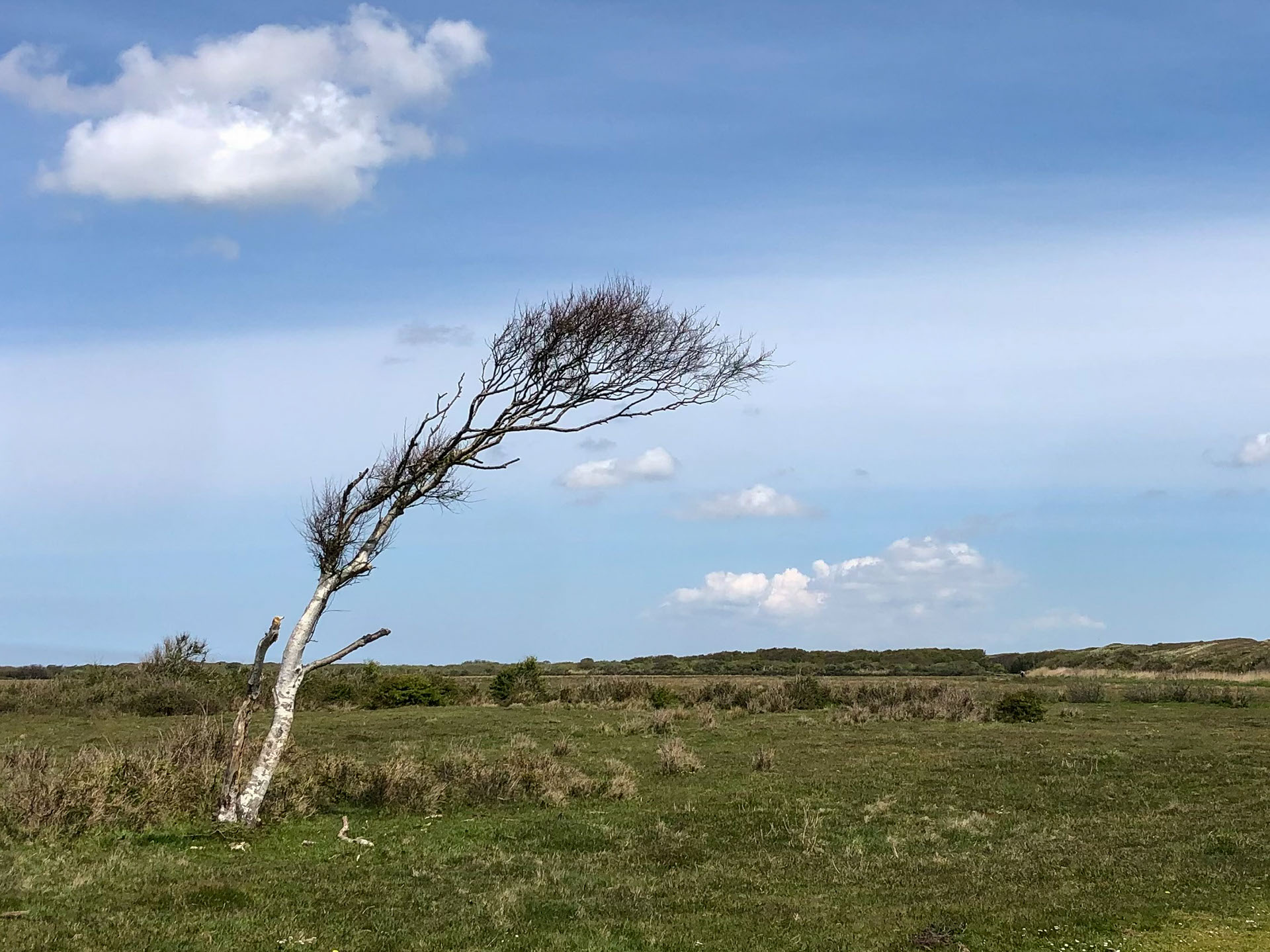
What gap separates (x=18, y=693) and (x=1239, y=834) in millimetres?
45479

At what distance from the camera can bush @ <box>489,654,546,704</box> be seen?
48344mm

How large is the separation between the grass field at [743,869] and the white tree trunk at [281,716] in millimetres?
659

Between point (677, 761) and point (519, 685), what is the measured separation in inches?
1078

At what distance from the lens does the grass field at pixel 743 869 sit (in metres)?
10.8

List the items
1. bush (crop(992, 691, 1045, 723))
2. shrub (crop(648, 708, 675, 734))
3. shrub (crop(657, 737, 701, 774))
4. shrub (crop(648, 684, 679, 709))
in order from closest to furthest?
shrub (crop(657, 737, 701, 774)) → shrub (crop(648, 708, 675, 734)) → bush (crop(992, 691, 1045, 723)) → shrub (crop(648, 684, 679, 709))

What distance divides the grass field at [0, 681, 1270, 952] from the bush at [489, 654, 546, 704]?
24.2m

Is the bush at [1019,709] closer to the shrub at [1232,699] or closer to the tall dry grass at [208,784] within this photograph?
the shrub at [1232,699]

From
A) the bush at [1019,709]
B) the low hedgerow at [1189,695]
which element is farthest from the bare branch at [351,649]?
the low hedgerow at [1189,695]

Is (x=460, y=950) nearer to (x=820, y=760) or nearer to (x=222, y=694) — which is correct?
(x=820, y=760)

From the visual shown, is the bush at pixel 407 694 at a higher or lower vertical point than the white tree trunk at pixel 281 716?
lower

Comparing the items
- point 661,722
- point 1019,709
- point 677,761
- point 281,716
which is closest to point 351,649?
point 281,716

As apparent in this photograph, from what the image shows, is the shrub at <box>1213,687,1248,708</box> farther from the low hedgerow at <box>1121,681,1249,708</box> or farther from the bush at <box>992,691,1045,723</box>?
the bush at <box>992,691,1045,723</box>

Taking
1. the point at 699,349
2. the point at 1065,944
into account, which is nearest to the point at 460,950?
the point at 1065,944

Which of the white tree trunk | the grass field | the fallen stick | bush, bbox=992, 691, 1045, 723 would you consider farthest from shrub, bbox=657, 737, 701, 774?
bush, bbox=992, 691, 1045, 723
